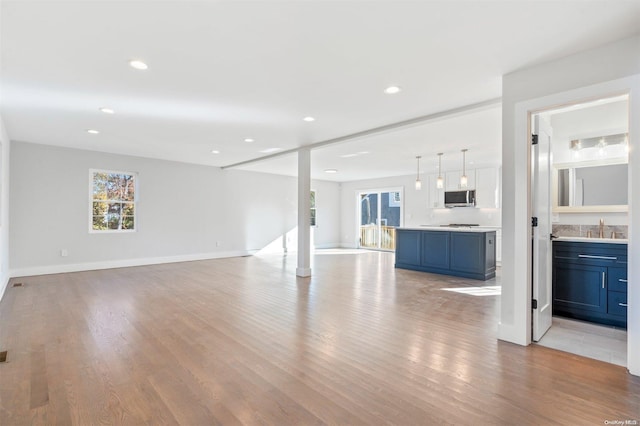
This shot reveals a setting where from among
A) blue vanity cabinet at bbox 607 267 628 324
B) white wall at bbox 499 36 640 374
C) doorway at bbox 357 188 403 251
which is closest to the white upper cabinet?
doorway at bbox 357 188 403 251

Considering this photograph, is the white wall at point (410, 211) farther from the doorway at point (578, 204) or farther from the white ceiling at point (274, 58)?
the white ceiling at point (274, 58)

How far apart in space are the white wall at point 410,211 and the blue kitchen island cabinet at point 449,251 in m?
1.93

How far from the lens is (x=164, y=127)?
4816mm

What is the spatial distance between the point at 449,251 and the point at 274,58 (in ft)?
17.0

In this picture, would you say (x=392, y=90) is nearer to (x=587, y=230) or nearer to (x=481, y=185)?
(x=587, y=230)

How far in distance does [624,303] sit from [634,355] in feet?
3.91

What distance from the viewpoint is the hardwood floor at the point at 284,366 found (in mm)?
1860

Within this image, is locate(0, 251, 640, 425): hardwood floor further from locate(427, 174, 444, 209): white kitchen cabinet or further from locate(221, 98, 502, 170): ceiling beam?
locate(427, 174, 444, 209): white kitchen cabinet

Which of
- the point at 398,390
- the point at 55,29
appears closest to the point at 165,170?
the point at 55,29

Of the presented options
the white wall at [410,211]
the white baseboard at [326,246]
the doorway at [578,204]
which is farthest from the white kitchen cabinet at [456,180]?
the white baseboard at [326,246]

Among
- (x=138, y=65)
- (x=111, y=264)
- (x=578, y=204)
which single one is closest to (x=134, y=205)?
(x=111, y=264)

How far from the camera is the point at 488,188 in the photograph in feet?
25.8

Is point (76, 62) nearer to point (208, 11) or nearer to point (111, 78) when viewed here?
point (111, 78)

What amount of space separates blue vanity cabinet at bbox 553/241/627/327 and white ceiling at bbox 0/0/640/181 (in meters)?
1.94
